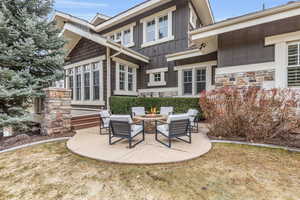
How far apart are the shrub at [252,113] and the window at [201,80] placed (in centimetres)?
397

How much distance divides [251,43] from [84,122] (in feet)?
25.3

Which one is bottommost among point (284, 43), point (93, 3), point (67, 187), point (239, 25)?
point (67, 187)

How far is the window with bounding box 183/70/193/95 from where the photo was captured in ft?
30.0

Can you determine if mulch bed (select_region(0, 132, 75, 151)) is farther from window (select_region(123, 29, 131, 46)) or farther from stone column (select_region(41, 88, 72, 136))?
window (select_region(123, 29, 131, 46))

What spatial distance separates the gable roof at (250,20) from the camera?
171 inches

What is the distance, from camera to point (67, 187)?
2.44 meters

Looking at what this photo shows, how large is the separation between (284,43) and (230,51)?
1.64 metres

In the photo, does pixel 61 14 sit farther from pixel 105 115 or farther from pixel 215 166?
pixel 215 166

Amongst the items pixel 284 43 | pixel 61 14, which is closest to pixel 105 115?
pixel 284 43

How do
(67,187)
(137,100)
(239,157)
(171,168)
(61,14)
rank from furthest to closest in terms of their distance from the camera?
(61,14), (137,100), (239,157), (171,168), (67,187)

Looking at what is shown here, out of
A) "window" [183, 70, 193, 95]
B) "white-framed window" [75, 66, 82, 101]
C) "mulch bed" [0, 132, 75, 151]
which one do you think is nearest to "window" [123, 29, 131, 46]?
"white-framed window" [75, 66, 82, 101]

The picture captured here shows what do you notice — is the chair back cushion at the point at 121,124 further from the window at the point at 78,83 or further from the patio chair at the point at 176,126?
the window at the point at 78,83

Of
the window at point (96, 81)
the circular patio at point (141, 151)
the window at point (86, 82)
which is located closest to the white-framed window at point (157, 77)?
the window at point (96, 81)

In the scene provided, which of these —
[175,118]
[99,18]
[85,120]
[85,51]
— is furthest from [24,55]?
[99,18]
